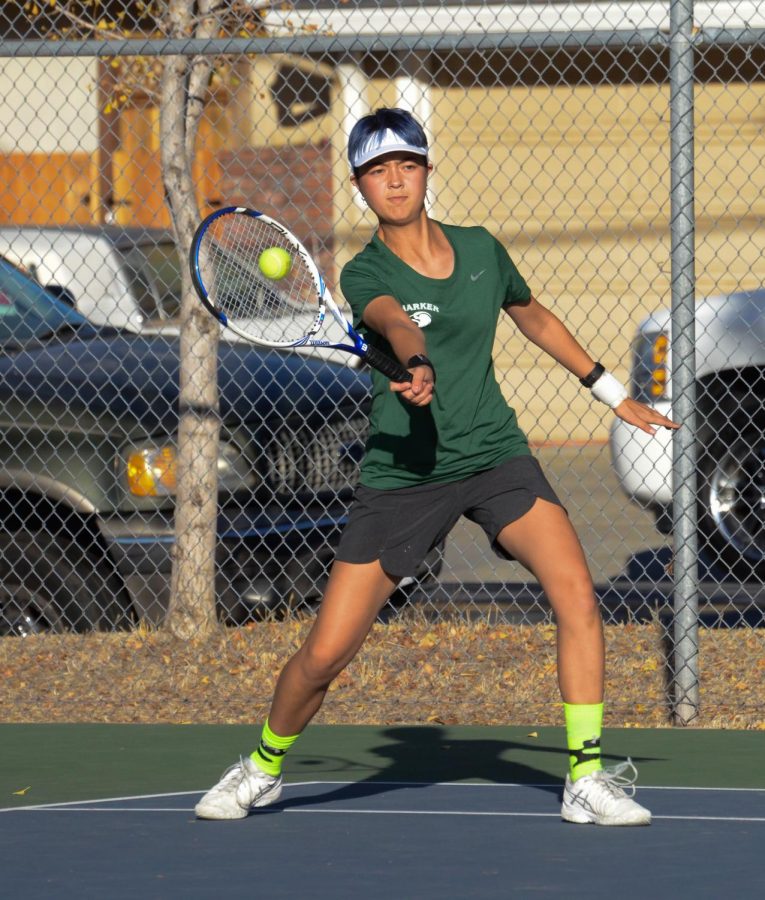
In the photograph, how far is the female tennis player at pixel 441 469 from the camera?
5.40m

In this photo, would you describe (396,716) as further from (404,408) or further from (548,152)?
(548,152)

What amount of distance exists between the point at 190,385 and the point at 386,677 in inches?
60.0

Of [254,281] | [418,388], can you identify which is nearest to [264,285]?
[254,281]

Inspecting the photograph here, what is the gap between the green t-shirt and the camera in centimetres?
538

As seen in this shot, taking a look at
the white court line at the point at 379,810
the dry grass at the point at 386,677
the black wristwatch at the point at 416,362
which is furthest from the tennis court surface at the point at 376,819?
the black wristwatch at the point at 416,362

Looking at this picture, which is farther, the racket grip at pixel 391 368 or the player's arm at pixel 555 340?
the player's arm at pixel 555 340

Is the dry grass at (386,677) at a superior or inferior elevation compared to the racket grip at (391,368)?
inferior

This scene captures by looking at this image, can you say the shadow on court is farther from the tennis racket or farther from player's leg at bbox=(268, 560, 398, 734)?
the tennis racket

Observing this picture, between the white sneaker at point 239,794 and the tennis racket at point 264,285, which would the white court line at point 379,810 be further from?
the tennis racket at point 264,285

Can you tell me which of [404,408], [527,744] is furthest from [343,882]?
[527,744]

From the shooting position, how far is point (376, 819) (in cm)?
566

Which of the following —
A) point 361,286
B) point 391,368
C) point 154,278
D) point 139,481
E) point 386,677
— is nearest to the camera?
point 391,368

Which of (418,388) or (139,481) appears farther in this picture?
(139,481)

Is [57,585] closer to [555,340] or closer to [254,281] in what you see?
[254,281]
